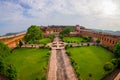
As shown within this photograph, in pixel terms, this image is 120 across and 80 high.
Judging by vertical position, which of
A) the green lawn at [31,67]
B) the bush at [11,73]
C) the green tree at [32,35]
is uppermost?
the green tree at [32,35]

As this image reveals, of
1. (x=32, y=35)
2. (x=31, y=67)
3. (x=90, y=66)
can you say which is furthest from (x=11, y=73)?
(x=32, y=35)

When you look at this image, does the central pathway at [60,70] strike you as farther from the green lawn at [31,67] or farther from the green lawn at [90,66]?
the green lawn at [90,66]

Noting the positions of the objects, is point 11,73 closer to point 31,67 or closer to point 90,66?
point 31,67

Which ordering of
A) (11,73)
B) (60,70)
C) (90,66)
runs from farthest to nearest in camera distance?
(90,66)
(60,70)
(11,73)

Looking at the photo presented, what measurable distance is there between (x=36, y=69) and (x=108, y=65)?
47.8 feet

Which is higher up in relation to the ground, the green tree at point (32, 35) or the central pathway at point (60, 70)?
the green tree at point (32, 35)

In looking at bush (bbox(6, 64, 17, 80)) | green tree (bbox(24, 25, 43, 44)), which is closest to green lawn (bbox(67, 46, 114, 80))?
bush (bbox(6, 64, 17, 80))

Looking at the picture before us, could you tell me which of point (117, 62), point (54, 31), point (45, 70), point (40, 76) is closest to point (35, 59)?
point (45, 70)

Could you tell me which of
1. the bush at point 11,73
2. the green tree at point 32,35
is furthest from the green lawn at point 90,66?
the green tree at point 32,35

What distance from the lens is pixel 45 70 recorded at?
38.3 metres

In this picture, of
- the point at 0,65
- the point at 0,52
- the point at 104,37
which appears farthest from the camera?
the point at 104,37

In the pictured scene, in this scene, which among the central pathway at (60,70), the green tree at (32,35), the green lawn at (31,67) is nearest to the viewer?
the central pathway at (60,70)

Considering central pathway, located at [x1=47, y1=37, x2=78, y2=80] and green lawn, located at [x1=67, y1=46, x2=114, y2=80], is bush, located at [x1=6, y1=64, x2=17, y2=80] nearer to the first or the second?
central pathway, located at [x1=47, y1=37, x2=78, y2=80]

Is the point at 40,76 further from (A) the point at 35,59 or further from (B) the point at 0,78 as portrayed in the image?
(A) the point at 35,59
